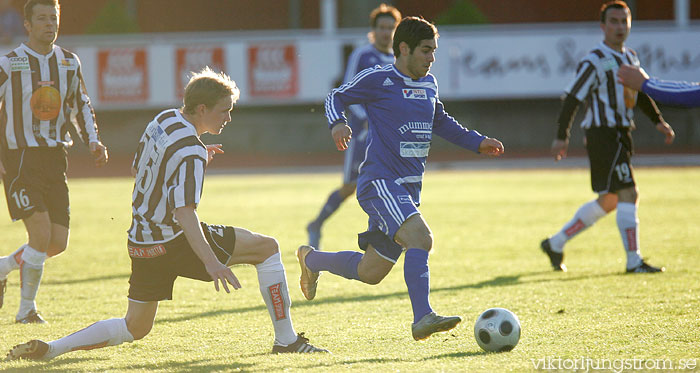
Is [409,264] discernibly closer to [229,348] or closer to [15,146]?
[229,348]

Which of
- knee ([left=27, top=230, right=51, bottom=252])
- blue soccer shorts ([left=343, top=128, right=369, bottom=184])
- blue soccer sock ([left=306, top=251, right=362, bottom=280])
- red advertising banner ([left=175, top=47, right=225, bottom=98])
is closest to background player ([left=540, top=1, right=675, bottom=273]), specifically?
blue soccer shorts ([left=343, top=128, right=369, bottom=184])

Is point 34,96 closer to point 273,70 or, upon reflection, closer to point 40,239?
point 40,239

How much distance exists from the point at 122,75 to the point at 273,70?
4.12m

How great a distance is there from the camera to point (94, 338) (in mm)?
4941

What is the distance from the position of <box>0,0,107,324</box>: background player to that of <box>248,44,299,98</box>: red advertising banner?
18735mm

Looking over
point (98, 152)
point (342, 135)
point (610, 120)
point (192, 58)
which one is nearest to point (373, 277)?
point (342, 135)

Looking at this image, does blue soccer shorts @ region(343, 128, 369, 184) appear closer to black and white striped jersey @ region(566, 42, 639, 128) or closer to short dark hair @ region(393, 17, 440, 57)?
black and white striped jersey @ region(566, 42, 639, 128)

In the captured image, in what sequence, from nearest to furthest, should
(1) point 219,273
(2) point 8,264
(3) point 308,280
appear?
(1) point 219,273
(3) point 308,280
(2) point 8,264

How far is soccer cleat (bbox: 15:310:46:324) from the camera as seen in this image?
6410 mm

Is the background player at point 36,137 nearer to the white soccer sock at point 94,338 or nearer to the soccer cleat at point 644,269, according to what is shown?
the white soccer sock at point 94,338

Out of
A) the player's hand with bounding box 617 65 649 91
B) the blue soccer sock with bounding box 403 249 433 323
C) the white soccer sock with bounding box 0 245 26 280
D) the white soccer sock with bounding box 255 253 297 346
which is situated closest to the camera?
the blue soccer sock with bounding box 403 249 433 323

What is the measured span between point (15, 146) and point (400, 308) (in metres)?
2.96

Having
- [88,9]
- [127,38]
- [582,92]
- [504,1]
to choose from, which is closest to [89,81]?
[127,38]

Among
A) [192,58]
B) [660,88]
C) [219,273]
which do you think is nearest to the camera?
[219,273]
